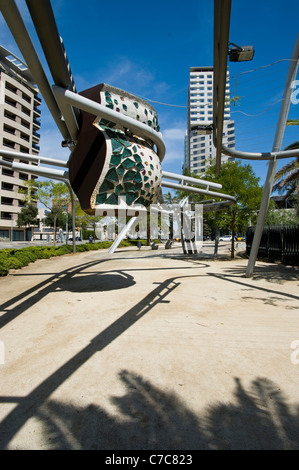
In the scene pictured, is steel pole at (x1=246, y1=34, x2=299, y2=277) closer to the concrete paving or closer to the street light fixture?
the street light fixture

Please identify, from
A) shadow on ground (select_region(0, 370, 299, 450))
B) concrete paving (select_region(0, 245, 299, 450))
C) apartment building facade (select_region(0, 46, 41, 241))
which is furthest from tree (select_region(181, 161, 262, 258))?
apartment building facade (select_region(0, 46, 41, 241))

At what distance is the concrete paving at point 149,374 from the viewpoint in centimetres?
248

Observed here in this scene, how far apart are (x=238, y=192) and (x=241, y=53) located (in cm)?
1393

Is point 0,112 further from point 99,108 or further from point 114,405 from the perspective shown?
point 114,405

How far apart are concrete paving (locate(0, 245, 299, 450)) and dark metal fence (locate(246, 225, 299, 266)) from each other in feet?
34.2

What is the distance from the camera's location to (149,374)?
3.56 metres

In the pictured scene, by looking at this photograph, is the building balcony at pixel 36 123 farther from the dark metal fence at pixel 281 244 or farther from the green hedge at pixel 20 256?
the dark metal fence at pixel 281 244

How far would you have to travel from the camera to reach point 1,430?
8.32ft

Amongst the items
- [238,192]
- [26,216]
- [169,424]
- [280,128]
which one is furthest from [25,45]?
[26,216]

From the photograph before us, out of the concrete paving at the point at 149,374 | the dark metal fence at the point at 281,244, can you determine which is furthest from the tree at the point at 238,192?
the concrete paving at the point at 149,374

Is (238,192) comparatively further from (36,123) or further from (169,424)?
(36,123)

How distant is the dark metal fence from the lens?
1617 cm

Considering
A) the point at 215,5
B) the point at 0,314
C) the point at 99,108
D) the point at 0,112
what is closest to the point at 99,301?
the point at 0,314

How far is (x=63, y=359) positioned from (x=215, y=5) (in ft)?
20.6
